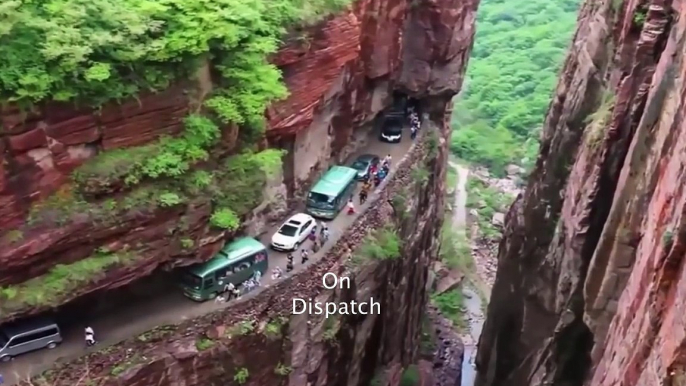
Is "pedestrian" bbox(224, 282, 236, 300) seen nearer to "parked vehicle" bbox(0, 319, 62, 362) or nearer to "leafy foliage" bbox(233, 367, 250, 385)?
"leafy foliage" bbox(233, 367, 250, 385)

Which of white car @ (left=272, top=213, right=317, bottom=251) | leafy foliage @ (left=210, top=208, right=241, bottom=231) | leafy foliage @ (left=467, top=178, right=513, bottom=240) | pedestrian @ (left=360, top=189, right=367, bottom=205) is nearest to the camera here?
leafy foliage @ (left=210, top=208, right=241, bottom=231)

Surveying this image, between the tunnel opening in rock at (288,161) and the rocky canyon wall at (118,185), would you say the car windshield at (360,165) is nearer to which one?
the rocky canyon wall at (118,185)

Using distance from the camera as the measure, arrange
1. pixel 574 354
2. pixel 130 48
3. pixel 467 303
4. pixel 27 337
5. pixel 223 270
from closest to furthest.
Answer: pixel 130 48 → pixel 27 337 → pixel 223 270 → pixel 574 354 → pixel 467 303

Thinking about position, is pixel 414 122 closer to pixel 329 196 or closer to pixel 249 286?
pixel 329 196

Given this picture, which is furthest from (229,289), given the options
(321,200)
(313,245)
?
(321,200)

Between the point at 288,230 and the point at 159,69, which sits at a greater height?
the point at 159,69

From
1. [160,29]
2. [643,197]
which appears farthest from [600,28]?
[160,29]

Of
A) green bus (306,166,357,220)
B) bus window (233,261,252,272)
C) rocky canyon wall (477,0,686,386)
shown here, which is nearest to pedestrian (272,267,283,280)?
bus window (233,261,252,272)
